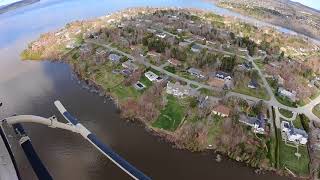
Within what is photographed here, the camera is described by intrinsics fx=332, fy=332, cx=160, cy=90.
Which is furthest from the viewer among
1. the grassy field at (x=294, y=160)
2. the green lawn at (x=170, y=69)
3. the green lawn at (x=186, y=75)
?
the green lawn at (x=170, y=69)

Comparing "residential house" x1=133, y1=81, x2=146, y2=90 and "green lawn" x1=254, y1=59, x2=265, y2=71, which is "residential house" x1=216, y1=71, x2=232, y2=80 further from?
"residential house" x1=133, y1=81, x2=146, y2=90

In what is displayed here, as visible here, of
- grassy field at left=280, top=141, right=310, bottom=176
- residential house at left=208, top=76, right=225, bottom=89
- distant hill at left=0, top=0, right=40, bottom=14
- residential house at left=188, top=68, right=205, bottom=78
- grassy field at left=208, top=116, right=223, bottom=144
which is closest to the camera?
grassy field at left=280, top=141, right=310, bottom=176

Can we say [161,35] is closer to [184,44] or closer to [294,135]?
[184,44]

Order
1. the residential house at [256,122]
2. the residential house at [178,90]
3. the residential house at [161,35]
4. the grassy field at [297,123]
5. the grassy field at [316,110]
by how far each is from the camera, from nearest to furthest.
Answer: the residential house at [256,122] → the grassy field at [297,123] → the grassy field at [316,110] → the residential house at [178,90] → the residential house at [161,35]

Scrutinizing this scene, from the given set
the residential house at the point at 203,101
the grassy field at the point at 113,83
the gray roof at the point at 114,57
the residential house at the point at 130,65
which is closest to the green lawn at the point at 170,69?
the residential house at the point at 130,65

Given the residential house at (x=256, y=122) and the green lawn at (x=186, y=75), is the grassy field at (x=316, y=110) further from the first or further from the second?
the green lawn at (x=186, y=75)

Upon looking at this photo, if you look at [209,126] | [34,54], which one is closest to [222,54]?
[209,126]

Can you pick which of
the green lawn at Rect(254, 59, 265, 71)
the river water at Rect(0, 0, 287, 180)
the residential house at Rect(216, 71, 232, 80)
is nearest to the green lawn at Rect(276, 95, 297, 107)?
the residential house at Rect(216, 71, 232, 80)
